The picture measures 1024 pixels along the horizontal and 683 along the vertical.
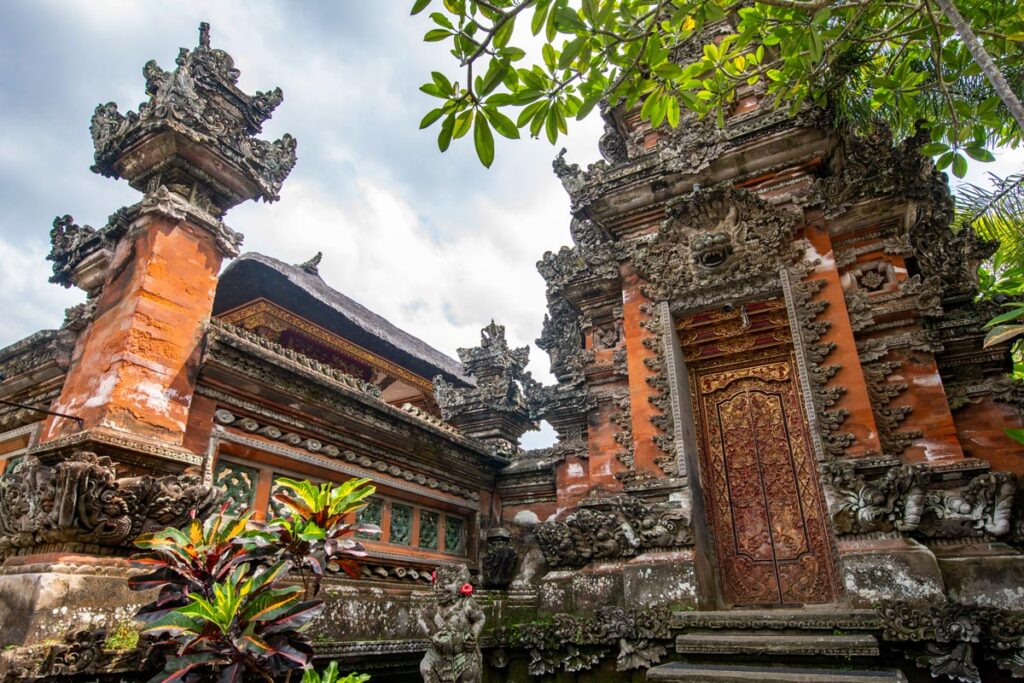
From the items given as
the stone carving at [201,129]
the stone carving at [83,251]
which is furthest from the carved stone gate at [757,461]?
the stone carving at [83,251]

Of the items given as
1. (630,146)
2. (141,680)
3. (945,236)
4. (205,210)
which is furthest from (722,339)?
(141,680)

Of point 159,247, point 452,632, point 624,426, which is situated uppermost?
point 159,247

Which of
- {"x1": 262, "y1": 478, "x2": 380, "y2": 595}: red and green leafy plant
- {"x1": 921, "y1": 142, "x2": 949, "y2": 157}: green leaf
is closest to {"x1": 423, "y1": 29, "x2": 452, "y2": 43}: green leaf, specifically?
{"x1": 262, "y1": 478, "x2": 380, "y2": 595}: red and green leafy plant

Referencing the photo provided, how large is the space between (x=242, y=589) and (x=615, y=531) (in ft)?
13.6

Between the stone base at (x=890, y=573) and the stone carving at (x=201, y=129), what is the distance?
702 cm

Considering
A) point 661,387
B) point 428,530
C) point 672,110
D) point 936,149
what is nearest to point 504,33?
point 672,110

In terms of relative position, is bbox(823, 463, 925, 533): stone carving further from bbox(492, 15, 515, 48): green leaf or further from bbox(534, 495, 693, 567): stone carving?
bbox(492, 15, 515, 48): green leaf

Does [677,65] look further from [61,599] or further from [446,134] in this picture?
[61,599]

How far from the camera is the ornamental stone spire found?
16.5 feet

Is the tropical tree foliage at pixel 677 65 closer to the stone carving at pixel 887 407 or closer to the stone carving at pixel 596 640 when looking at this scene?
the stone carving at pixel 887 407

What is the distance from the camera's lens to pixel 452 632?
461 centimetres

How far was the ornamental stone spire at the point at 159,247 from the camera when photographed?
502 centimetres

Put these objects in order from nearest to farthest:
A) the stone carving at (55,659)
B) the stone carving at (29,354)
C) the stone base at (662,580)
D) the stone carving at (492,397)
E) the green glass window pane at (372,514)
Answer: the stone carving at (55,659)
the stone base at (662,580)
the stone carving at (29,354)
the green glass window pane at (372,514)
the stone carving at (492,397)

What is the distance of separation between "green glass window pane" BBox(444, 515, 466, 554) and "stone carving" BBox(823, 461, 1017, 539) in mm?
4895
